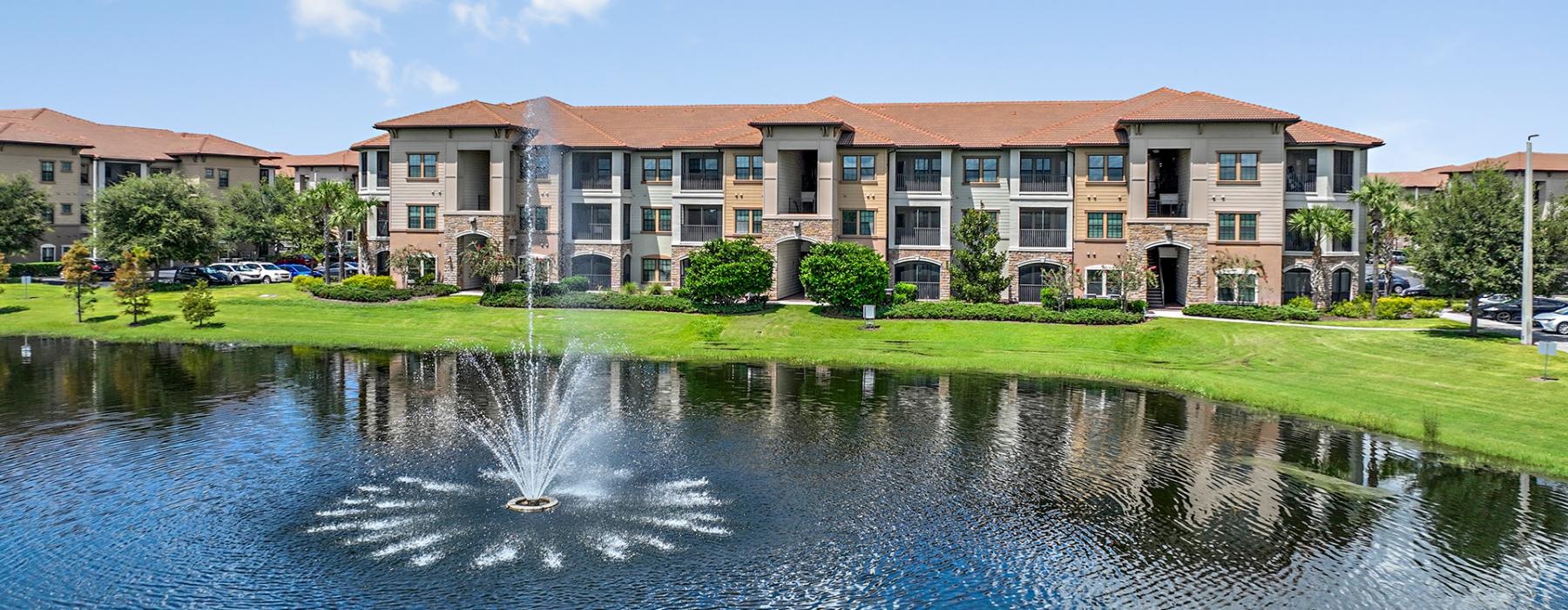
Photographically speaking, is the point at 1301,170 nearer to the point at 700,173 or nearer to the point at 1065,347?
the point at 1065,347

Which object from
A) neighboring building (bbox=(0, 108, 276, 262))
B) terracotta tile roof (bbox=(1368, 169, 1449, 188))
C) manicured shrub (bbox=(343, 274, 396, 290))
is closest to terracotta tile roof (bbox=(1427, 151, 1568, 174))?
terracotta tile roof (bbox=(1368, 169, 1449, 188))

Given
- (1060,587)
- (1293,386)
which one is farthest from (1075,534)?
(1293,386)

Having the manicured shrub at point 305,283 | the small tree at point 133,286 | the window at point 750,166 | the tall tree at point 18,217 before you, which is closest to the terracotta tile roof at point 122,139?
the tall tree at point 18,217

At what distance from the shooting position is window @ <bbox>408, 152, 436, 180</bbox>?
69.2 m

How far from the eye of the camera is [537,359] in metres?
49.1

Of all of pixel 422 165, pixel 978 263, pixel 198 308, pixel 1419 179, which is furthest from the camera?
pixel 1419 179

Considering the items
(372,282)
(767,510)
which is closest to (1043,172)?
(372,282)

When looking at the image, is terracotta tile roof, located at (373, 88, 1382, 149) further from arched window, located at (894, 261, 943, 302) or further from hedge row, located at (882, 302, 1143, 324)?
hedge row, located at (882, 302, 1143, 324)

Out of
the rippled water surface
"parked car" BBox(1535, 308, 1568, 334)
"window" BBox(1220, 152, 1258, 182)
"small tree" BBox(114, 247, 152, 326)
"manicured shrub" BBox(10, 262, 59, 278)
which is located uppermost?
"window" BBox(1220, 152, 1258, 182)

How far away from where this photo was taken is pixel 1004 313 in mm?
56406

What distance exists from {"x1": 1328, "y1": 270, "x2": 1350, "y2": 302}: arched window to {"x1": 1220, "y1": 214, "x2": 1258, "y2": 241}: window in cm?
634

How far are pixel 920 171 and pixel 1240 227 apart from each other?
18.4 m

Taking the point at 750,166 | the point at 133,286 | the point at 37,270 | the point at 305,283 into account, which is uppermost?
the point at 750,166

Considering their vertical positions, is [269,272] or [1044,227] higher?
[1044,227]
